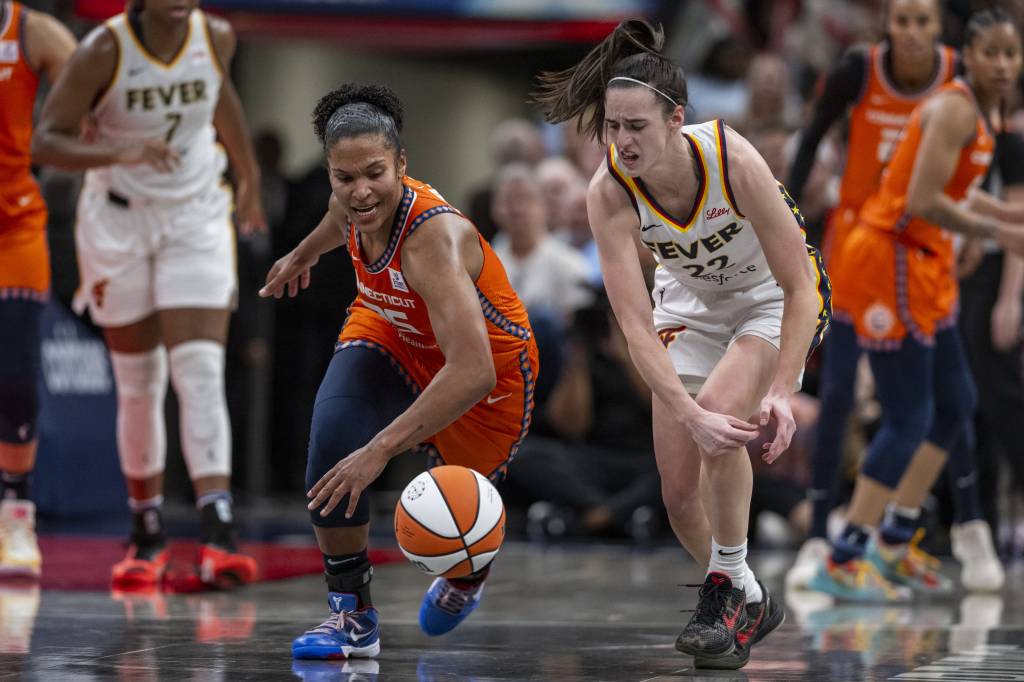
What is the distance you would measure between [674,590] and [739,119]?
4977 millimetres

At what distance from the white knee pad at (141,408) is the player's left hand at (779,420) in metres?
3.32

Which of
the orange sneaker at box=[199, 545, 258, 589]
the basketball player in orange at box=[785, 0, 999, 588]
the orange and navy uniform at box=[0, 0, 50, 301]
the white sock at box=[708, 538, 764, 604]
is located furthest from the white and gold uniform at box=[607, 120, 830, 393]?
the orange and navy uniform at box=[0, 0, 50, 301]

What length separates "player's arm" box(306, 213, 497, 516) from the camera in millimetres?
4617

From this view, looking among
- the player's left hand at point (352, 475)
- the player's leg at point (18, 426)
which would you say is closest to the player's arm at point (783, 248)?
the player's left hand at point (352, 475)

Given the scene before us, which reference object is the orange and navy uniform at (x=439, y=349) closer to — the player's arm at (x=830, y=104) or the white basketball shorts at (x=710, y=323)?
the white basketball shorts at (x=710, y=323)

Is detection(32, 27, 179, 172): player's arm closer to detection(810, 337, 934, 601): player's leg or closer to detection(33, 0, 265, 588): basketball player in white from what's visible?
detection(33, 0, 265, 588): basketball player in white

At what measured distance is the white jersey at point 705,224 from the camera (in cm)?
493

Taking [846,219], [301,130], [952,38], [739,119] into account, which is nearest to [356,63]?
[301,130]

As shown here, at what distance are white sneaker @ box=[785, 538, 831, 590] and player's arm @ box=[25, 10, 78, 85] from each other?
3992 mm

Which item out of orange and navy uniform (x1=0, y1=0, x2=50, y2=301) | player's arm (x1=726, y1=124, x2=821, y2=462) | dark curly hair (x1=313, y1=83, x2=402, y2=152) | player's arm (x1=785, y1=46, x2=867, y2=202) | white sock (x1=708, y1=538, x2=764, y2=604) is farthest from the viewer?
player's arm (x1=785, y1=46, x2=867, y2=202)

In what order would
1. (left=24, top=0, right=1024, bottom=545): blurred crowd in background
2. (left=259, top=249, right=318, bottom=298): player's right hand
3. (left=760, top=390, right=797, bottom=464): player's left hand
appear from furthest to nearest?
(left=24, top=0, right=1024, bottom=545): blurred crowd in background < (left=259, top=249, right=318, bottom=298): player's right hand < (left=760, top=390, right=797, bottom=464): player's left hand

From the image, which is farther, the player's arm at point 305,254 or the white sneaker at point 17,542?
the white sneaker at point 17,542

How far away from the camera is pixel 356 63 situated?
15.2 meters

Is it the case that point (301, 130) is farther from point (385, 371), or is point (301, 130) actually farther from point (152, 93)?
point (385, 371)
